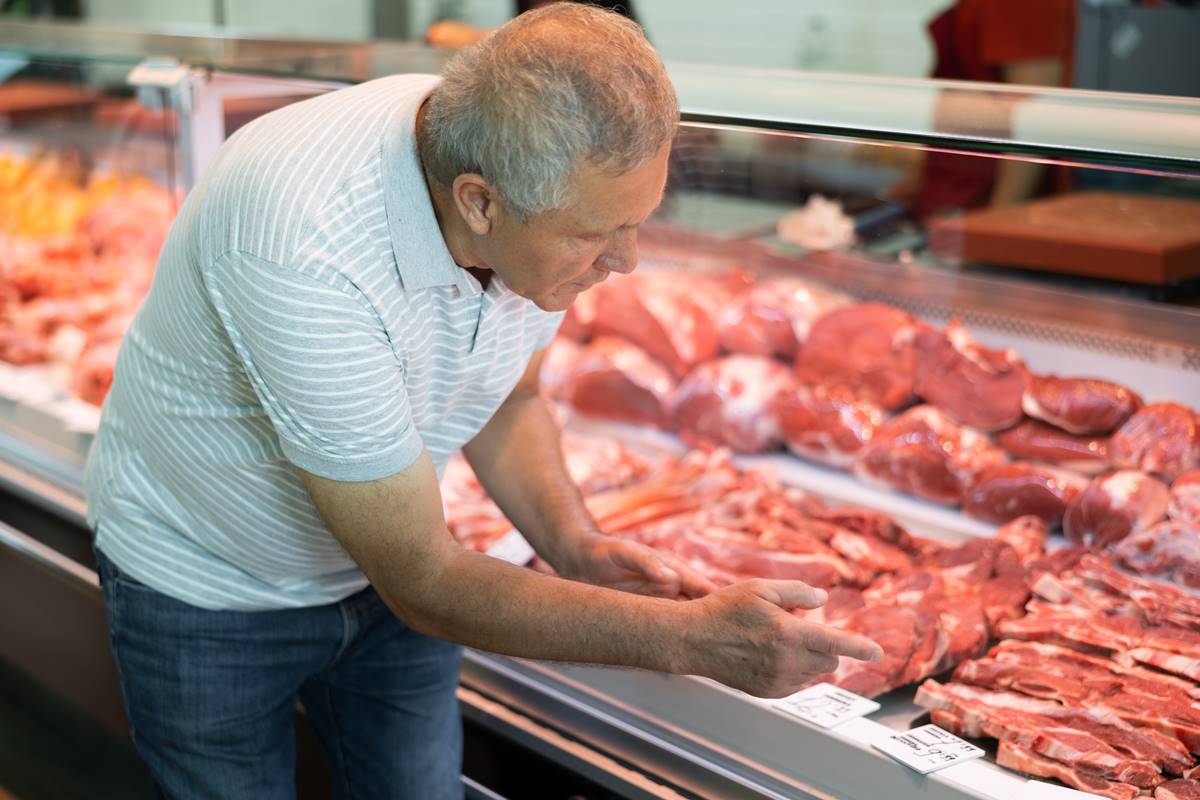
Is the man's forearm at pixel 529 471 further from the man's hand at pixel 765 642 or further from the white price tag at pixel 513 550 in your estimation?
the man's hand at pixel 765 642

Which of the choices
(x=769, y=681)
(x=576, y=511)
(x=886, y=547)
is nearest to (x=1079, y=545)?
(x=886, y=547)

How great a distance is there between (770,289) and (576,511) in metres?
1.18

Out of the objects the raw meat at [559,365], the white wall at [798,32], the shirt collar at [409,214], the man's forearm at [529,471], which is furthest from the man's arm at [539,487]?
the white wall at [798,32]

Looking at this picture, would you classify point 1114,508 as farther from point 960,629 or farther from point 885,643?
point 885,643

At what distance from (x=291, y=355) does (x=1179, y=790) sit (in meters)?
1.19

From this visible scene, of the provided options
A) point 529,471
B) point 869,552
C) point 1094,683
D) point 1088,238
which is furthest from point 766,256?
point 1094,683

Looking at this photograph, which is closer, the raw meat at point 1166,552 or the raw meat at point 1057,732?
the raw meat at point 1057,732

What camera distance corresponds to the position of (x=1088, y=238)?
264 centimetres

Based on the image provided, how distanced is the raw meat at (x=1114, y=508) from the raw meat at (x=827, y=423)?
45 cm

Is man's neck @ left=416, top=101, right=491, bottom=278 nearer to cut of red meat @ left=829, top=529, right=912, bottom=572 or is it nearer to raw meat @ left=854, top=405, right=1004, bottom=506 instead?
cut of red meat @ left=829, top=529, right=912, bottom=572

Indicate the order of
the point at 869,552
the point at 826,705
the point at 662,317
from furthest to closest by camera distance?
1. the point at 662,317
2. the point at 869,552
3. the point at 826,705

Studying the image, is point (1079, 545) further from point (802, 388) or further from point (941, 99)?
point (941, 99)

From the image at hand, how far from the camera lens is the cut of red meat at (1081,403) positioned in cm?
230

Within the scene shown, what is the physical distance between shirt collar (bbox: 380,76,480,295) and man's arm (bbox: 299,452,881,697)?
0.73 ft
